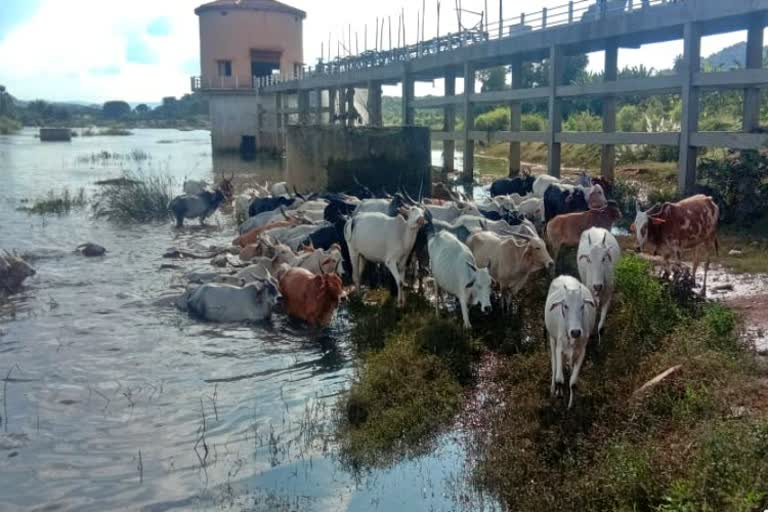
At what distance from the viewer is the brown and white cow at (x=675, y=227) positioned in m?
10.8

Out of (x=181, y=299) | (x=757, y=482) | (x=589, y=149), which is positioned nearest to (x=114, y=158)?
(x=589, y=149)

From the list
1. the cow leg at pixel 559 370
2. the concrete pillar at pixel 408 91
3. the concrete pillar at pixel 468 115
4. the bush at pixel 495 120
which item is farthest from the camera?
the bush at pixel 495 120

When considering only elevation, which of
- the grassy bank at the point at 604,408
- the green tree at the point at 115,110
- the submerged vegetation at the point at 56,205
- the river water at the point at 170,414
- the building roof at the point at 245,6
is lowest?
the river water at the point at 170,414

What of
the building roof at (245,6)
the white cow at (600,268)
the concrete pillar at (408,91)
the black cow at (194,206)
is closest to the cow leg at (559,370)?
the white cow at (600,268)

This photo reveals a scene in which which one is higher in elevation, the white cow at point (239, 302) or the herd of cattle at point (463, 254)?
the herd of cattle at point (463, 254)

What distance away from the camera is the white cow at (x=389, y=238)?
1111 centimetres

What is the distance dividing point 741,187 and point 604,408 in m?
10.2

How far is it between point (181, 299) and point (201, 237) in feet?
22.6

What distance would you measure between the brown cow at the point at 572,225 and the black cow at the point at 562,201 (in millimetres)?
1692

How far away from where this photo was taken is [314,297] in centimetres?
1045

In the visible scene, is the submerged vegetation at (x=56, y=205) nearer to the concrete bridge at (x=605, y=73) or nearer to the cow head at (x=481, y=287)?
the concrete bridge at (x=605, y=73)

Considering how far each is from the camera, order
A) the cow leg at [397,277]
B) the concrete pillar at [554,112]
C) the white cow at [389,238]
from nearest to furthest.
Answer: the cow leg at [397,277]
the white cow at [389,238]
the concrete pillar at [554,112]

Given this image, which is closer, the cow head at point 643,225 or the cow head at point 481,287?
the cow head at point 481,287

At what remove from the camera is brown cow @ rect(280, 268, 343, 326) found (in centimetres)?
1042
